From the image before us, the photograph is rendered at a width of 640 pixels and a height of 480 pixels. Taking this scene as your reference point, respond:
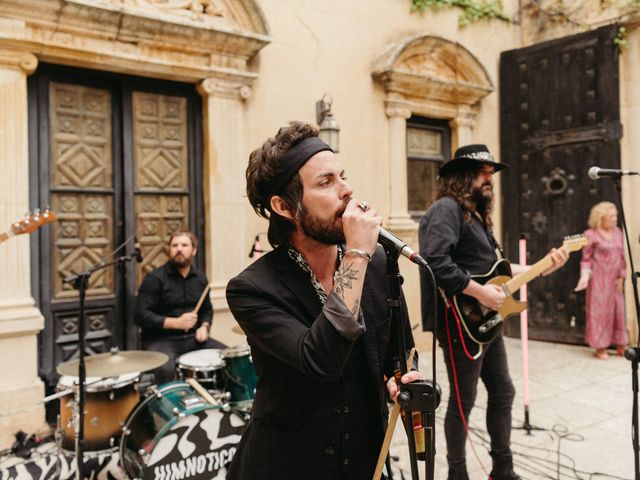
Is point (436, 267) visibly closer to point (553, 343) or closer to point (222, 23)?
point (222, 23)

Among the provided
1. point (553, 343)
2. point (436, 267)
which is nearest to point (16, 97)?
point (436, 267)

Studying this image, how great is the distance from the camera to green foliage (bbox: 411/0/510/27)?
279 inches

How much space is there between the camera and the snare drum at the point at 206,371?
373cm

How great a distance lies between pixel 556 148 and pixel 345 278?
266 inches

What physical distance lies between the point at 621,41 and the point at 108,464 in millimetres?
7455

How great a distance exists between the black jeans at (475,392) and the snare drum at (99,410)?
2.13m

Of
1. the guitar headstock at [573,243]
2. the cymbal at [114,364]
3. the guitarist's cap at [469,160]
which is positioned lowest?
the cymbal at [114,364]

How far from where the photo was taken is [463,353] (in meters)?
3.08

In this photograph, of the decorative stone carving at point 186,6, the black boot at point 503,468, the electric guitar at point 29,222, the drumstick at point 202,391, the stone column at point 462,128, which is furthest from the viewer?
the stone column at point 462,128

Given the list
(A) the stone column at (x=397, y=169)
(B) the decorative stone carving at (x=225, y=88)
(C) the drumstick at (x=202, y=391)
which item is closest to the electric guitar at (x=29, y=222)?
(C) the drumstick at (x=202, y=391)

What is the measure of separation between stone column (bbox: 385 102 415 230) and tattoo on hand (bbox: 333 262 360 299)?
5239 millimetres

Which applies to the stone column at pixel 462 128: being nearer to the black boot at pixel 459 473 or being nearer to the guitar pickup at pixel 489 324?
the guitar pickup at pixel 489 324

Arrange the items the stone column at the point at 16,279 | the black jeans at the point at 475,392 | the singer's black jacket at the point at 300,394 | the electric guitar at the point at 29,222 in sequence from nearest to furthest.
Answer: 1. the singer's black jacket at the point at 300,394
2. the black jeans at the point at 475,392
3. the electric guitar at the point at 29,222
4. the stone column at the point at 16,279

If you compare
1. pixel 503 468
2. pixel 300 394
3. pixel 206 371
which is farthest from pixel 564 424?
pixel 300 394
